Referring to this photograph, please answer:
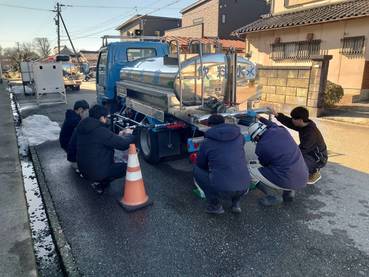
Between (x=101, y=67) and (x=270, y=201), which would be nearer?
(x=270, y=201)

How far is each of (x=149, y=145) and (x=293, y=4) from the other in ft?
43.7

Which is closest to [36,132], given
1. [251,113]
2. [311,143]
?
[251,113]

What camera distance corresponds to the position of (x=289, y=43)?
14.2 meters

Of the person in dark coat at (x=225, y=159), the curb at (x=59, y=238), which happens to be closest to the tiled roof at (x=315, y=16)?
the person in dark coat at (x=225, y=159)

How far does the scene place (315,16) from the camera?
12664 millimetres

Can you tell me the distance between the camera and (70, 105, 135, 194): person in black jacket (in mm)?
3953

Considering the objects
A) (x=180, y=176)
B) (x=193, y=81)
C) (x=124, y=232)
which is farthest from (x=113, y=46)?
(x=124, y=232)

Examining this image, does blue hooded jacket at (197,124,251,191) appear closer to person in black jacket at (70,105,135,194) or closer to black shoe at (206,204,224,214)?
black shoe at (206,204,224,214)

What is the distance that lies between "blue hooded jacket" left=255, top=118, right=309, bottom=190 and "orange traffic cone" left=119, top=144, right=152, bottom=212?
1.59 m

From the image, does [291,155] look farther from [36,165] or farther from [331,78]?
Answer: [331,78]

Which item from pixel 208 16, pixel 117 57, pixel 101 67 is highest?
pixel 208 16

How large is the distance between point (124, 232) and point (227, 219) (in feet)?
4.06

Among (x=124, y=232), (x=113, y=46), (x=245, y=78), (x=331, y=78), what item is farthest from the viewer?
(x=331, y=78)

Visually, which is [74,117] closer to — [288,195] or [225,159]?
[225,159]
